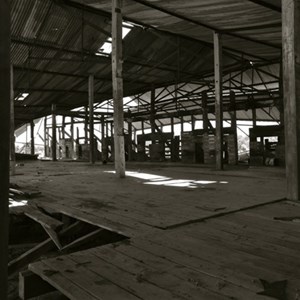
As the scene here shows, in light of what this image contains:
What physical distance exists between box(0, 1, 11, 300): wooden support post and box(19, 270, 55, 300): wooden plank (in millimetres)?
991

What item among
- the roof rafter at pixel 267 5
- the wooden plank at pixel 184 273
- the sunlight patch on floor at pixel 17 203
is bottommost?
the wooden plank at pixel 184 273

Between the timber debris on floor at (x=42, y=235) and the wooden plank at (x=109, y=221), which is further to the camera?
the timber debris on floor at (x=42, y=235)

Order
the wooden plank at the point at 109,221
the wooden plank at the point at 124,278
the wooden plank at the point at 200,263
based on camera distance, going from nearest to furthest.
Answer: the wooden plank at the point at 124,278, the wooden plank at the point at 200,263, the wooden plank at the point at 109,221

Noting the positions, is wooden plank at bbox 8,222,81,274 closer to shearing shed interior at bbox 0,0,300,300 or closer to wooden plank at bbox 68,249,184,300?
shearing shed interior at bbox 0,0,300,300

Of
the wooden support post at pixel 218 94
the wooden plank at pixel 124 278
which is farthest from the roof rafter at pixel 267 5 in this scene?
the wooden plank at pixel 124 278

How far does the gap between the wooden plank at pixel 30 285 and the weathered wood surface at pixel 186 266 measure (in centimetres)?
6

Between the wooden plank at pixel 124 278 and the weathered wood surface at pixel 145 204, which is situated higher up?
the weathered wood surface at pixel 145 204

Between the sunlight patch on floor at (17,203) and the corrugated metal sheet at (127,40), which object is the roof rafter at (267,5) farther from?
the sunlight patch on floor at (17,203)

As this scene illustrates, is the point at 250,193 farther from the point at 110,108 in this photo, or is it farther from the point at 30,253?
the point at 110,108

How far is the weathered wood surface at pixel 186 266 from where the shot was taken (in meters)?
1.73

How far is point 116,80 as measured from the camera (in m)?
7.66

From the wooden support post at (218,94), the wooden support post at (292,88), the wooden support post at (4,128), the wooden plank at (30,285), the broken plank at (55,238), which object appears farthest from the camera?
the wooden support post at (218,94)

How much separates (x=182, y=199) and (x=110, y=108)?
21019 millimetres

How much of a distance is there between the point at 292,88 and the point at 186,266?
325 centimetres
